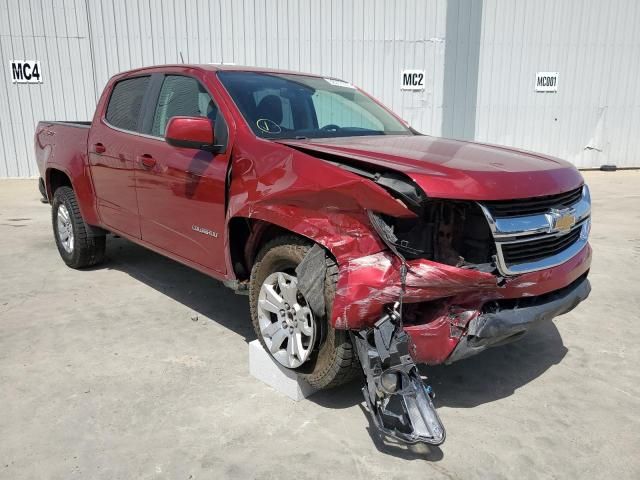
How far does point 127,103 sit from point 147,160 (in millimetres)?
924

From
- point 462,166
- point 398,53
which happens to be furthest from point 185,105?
point 398,53

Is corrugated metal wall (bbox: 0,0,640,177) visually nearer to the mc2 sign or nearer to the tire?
the mc2 sign

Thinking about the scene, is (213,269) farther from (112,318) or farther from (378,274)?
(378,274)

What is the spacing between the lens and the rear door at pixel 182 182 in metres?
3.53

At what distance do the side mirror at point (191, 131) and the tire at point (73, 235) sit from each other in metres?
2.42

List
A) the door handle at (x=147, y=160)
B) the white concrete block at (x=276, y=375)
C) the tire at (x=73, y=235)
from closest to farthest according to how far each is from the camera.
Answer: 1. the white concrete block at (x=276, y=375)
2. the door handle at (x=147, y=160)
3. the tire at (x=73, y=235)

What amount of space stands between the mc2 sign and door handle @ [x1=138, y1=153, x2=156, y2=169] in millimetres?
9465

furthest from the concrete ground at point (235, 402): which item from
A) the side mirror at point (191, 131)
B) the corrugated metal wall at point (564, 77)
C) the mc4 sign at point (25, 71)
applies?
the corrugated metal wall at point (564, 77)

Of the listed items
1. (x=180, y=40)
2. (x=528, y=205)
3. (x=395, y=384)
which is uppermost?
(x=180, y=40)

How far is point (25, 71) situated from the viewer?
11.1 meters

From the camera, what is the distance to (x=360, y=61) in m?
12.3

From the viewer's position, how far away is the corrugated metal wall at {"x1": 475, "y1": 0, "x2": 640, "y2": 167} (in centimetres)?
1305

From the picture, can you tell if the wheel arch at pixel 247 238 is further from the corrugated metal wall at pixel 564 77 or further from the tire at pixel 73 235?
the corrugated metal wall at pixel 564 77

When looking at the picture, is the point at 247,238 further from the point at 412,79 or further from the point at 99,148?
the point at 412,79
